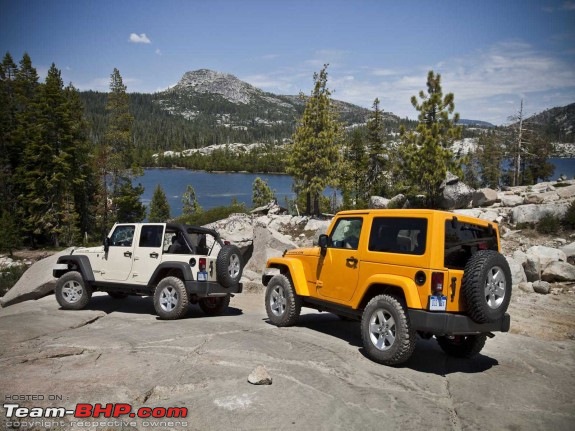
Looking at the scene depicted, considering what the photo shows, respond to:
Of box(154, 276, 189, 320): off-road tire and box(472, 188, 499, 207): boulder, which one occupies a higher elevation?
box(472, 188, 499, 207): boulder

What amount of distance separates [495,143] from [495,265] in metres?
73.4

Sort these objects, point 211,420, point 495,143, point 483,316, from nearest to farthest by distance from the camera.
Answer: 1. point 211,420
2. point 483,316
3. point 495,143

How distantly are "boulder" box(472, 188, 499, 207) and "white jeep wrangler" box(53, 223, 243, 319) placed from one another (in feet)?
77.6

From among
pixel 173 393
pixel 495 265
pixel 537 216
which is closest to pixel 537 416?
pixel 495 265

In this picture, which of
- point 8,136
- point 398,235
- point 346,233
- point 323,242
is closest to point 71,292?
point 323,242

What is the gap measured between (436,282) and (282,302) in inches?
141

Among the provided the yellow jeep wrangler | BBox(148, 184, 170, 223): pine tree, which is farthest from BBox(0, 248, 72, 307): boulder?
BBox(148, 184, 170, 223): pine tree

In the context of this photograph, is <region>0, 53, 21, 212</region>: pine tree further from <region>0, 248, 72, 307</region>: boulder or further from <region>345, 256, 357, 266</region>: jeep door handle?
<region>345, 256, 357, 266</region>: jeep door handle

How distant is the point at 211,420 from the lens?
14.5 ft

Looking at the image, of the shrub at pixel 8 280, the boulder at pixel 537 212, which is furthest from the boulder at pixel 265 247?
the boulder at pixel 537 212

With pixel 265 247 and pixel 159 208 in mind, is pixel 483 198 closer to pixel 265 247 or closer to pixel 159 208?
pixel 265 247

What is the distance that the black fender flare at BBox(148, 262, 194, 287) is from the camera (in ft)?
→ 30.3

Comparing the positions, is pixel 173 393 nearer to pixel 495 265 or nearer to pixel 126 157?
pixel 495 265

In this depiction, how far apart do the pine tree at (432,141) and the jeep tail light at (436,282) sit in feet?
68.6
